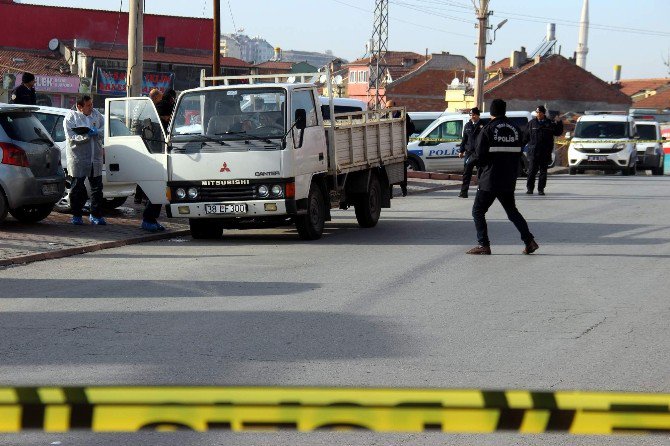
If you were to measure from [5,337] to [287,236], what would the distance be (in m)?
8.28

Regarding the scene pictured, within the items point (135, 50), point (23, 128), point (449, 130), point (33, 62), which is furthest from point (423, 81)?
point (23, 128)

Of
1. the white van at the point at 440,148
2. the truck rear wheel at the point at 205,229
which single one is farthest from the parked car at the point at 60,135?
the white van at the point at 440,148

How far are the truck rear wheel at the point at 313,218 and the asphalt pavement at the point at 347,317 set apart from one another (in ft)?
0.63

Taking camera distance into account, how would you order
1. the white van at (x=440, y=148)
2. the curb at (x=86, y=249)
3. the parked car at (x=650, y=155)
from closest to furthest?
the curb at (x=86, y=249)
the white van at (x=440, y=148)
the parked car at (x=650, y=155)

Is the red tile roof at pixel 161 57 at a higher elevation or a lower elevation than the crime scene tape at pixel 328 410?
higher

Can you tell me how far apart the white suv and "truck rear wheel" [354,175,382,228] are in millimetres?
21469

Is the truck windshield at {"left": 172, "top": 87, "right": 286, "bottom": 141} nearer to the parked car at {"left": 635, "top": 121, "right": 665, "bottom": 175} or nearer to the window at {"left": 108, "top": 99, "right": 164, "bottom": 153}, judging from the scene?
the window at {"left": 108, "top": 99, "right": 164, "bottom": 153}

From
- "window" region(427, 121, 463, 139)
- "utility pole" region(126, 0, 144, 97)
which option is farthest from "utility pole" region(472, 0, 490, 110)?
"utility pole" region(126, 0, 144, 97)

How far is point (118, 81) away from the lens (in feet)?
206

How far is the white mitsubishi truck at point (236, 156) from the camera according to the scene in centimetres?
1457

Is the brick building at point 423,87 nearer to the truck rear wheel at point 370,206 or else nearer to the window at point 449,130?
the window at point 449,130

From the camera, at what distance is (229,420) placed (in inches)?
97.5

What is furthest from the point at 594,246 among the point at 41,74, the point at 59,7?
the point at 59,7

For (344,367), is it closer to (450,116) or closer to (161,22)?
(450,116)
